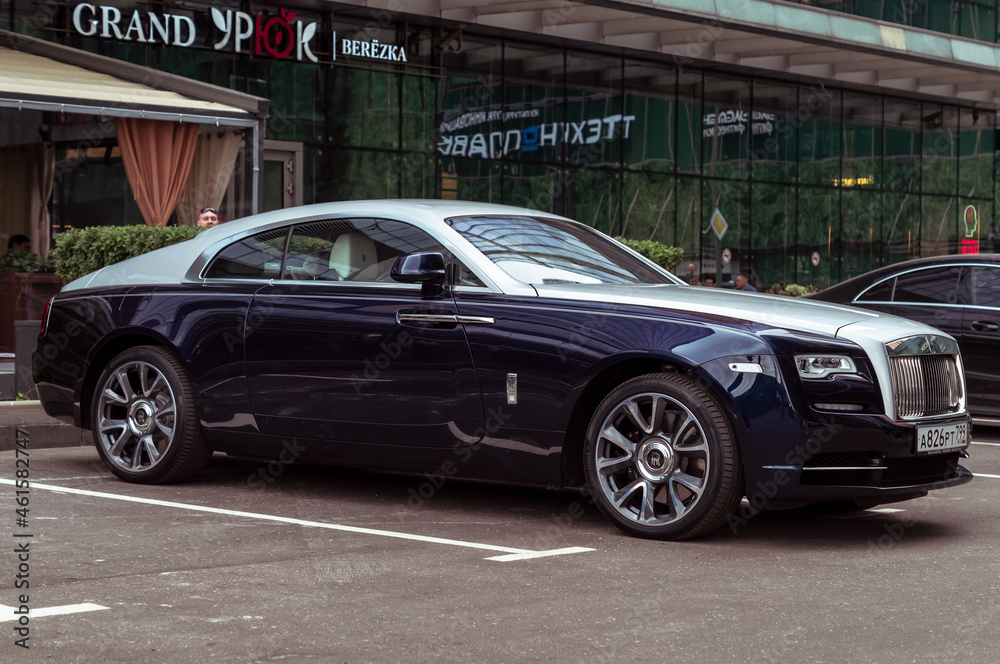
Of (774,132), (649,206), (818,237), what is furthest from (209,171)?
(818,237)

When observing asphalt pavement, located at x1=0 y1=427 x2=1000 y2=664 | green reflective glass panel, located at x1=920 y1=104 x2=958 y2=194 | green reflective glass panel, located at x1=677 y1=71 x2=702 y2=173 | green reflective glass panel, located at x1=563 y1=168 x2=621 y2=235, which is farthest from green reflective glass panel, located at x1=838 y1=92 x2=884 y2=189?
asphalt pavement, located at x1=0 y1=427 x2=1000 y2=664

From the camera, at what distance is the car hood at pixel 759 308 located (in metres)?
6.16

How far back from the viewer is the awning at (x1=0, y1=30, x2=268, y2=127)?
14484mm

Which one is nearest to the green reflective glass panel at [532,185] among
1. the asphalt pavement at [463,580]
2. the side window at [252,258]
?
the side window at [252,258]

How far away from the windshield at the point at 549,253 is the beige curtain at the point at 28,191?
13021 millimetres

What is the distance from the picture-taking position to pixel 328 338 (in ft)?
23.3

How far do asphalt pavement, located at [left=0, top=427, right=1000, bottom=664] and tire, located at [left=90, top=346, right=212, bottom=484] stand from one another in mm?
160

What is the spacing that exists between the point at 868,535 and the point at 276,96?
56.5 ft

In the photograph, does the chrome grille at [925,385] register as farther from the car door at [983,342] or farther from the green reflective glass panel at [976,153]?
the green reflective glass panel at [976,153]

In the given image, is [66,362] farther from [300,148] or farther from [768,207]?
[768,207]

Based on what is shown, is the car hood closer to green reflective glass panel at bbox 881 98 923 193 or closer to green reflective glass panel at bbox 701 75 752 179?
green reflective glass panel at bbox 701 75 752 179

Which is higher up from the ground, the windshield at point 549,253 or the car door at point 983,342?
the windshield at point 549,253

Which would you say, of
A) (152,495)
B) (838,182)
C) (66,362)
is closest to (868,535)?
(152,495)

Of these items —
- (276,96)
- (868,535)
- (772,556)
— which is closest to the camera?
(772,556)
